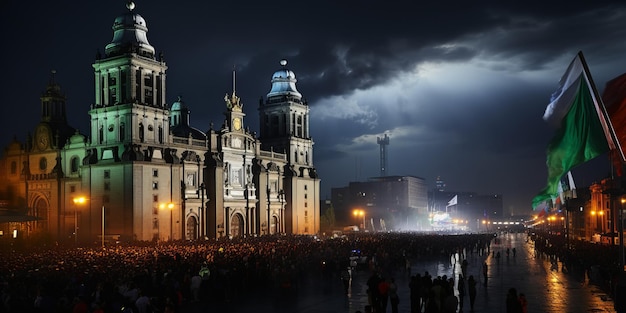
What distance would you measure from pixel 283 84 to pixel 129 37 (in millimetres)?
35355

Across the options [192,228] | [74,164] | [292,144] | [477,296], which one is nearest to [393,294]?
[477,296]

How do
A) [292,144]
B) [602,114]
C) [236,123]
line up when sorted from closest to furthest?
[602,114], [236,123], [292,144]

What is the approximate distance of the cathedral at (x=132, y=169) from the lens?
6969 centimetres

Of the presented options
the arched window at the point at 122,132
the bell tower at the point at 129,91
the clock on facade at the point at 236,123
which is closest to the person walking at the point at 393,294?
the bell tower at the point at 129,91

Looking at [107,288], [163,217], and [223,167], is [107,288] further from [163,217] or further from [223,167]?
[223,167]

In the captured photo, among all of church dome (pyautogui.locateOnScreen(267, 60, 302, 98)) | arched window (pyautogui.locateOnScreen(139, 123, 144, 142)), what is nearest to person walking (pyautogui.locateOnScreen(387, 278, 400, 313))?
arched window (pyautogui.locateOnScreen(139, 123, 144, 142))

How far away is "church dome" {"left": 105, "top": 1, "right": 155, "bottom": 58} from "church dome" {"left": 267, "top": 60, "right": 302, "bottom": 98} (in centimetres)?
3237

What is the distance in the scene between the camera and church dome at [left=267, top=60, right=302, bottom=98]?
344 feet

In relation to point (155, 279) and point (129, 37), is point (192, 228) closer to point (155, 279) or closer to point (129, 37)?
point (129, 37)

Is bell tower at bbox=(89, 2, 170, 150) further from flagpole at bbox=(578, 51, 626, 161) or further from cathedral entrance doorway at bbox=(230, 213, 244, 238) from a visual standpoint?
flagpole at bbox=(578, 51, 626, 161)

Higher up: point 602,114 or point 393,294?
point 602,114

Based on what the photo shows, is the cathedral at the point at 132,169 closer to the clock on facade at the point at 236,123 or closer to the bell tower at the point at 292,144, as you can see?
the clock on facade at the point at 236,123

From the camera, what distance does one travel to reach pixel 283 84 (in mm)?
105375

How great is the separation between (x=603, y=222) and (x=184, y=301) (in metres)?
72.0
